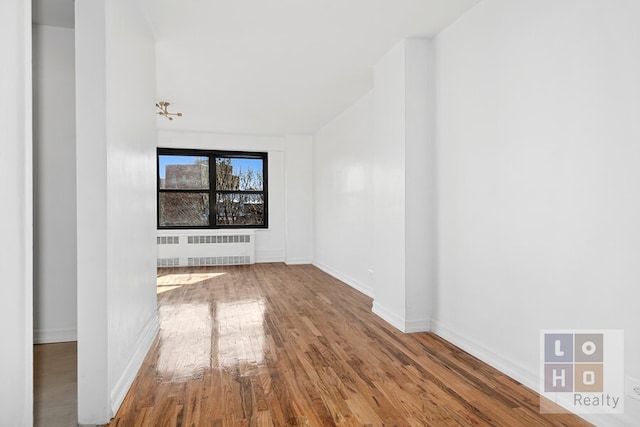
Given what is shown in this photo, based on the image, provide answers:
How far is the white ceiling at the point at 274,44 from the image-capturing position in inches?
113

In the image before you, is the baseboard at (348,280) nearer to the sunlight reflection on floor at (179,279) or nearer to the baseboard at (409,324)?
the baseboard at (409,324)

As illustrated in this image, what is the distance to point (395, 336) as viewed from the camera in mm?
3287

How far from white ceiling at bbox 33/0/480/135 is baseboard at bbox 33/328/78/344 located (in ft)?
8.57

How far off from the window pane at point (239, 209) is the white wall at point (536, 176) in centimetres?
526

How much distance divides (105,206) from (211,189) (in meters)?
5.81

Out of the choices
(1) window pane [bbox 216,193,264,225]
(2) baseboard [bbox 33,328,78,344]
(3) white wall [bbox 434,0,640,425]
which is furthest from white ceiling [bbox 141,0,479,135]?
(2) baseboard [bbox 33,328,78,344]

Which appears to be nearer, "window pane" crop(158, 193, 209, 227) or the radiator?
the radiator

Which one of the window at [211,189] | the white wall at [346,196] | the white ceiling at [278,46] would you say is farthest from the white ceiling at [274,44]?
the window at [211,189]

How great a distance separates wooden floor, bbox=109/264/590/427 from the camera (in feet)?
6.59

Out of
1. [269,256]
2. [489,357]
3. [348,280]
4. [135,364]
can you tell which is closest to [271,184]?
[269,256]

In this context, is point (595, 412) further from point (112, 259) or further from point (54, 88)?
point (54, 88)

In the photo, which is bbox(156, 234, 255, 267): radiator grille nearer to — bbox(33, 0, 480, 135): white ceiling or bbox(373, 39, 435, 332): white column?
bbox(33, 0, 480, 135): white ceiling

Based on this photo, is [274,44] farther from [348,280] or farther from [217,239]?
[217,239]
